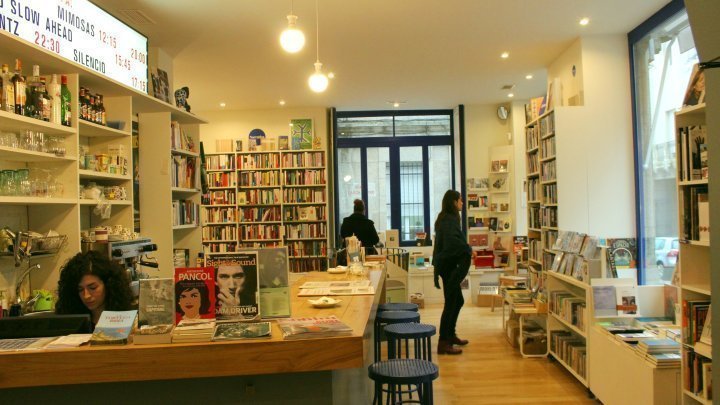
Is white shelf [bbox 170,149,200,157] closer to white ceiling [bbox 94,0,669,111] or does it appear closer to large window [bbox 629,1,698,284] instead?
white ceiling [bbox 94,0,669,111]

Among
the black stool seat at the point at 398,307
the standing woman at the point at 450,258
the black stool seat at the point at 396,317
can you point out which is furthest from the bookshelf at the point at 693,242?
the standing woman at the point at 450,258

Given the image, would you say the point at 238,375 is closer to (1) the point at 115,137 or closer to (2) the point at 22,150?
(2) the point at 22,150

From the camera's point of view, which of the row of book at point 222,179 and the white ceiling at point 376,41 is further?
the row of book at point 222,179

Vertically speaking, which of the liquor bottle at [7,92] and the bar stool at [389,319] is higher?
the liquor bottle at [7,92]

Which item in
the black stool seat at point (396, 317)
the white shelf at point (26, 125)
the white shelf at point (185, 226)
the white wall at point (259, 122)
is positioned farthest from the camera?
the white wall at point (259, 122)

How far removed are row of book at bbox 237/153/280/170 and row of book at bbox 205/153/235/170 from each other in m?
0.14

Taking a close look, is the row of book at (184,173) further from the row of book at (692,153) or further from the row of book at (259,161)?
the row of book at (692,153)

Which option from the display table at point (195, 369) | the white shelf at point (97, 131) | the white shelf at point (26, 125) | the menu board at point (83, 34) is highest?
the menu board at point (83, 34)

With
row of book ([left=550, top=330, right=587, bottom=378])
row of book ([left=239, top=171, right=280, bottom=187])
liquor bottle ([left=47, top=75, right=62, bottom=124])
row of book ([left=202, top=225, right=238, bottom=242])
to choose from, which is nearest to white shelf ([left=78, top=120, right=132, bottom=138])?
liquor bottle ([left=47, top=75, right=62, bottom=124])

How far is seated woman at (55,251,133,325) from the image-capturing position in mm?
2565

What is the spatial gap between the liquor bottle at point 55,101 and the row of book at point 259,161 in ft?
19.9

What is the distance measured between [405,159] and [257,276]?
8343mm

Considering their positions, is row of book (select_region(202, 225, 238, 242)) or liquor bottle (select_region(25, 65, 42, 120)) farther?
row of book (select_region(202, 225, 238, 242))

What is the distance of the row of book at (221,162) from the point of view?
31.1 feet
